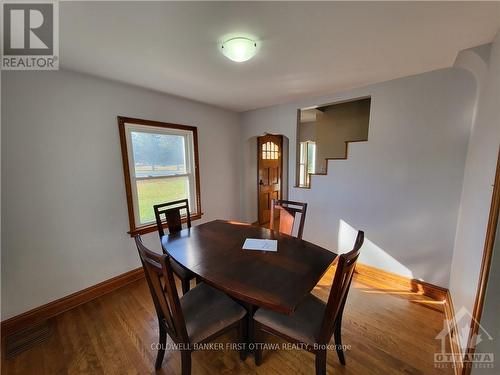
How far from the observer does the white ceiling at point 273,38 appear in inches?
43.8

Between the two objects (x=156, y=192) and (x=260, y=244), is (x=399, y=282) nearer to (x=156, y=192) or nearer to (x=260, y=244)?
(x=260, y=244)

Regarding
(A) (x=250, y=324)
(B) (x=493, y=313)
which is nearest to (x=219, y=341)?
(A) (x=250, y=324)

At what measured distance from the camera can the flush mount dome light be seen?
53.2 inches

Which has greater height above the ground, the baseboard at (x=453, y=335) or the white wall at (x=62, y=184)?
the white wall at (x=62, y=184)

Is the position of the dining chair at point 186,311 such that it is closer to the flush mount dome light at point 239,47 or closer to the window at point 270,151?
the flush mount dome light at point 239,47

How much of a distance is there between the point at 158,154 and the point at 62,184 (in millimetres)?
1029

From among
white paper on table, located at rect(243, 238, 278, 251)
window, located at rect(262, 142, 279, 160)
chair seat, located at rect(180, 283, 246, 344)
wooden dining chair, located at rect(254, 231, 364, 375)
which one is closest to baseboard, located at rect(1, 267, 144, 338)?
chair seat, located at rect(180, 283, 246, 344)

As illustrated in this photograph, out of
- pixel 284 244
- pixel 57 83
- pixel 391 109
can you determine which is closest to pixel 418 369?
pixel 284 244

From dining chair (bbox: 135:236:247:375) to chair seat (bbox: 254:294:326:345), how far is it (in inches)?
7.0

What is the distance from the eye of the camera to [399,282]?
7.38ft

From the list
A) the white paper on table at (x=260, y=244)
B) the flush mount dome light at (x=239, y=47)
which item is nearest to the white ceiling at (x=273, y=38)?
the flush mount dome light at (x=239, y=47)

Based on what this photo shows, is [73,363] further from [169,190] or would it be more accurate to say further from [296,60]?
[296,60]

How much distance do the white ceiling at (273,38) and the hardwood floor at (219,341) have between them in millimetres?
2322

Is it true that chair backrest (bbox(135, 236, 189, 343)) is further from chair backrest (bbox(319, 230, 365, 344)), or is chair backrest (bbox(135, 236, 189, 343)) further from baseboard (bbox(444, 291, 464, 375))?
baseboard (bbox(444, 291, 464, 375))
